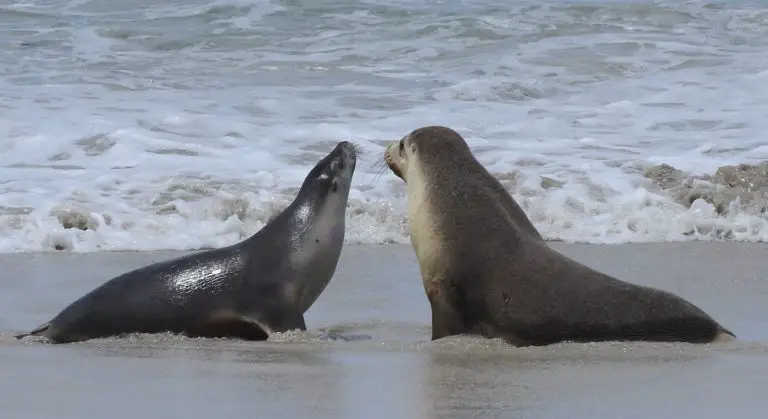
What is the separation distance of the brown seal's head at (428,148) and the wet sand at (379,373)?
0.68 m

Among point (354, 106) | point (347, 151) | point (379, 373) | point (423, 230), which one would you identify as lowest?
point (354, 106)

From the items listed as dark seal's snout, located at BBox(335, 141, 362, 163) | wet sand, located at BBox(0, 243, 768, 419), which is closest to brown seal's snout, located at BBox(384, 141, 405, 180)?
dark seal's snout, located at BBox(335, 141, 362, 163)

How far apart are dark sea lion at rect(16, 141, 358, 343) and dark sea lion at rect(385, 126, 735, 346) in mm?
530

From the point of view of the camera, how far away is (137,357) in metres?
4.37

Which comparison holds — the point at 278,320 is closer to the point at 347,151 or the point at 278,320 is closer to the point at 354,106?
the point at 347,151

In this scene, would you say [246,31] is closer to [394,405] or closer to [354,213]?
[354,213]

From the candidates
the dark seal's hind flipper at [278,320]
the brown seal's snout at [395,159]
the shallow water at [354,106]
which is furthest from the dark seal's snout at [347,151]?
the shallow water at [354,106]

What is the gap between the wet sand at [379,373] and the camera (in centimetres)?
322

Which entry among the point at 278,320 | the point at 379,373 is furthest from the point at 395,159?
the point at 379,373

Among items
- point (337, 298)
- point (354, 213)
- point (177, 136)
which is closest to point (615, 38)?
point (177, 136)

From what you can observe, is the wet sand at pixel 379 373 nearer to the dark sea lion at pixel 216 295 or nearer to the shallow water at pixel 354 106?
the dark sea lion at pixel 216 295

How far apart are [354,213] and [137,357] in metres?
4.34

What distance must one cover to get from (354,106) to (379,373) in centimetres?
849

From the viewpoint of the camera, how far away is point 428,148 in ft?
18.2
